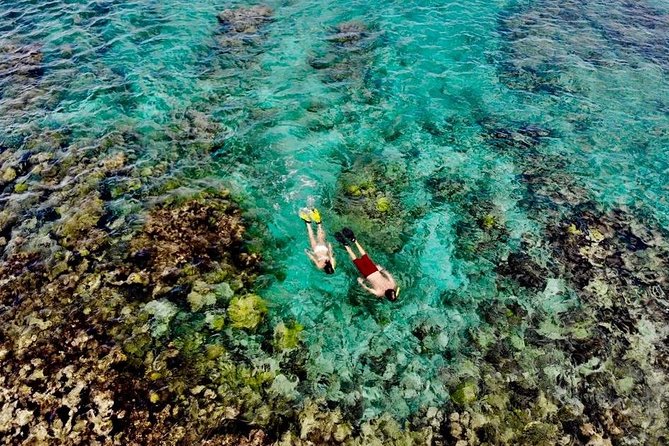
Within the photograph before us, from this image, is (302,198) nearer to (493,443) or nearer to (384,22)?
(493,443)

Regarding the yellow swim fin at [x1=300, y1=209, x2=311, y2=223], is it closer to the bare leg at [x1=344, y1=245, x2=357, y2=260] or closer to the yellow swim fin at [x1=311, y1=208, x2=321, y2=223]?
the yellow swim fin at [x1=311, y1=208, x2=321, y2=223]

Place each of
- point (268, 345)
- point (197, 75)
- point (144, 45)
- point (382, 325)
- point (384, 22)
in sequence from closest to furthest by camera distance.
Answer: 1. point (268, 345)
2. point (382, 325)
3. point (197, 75)
4. point (144, 45)
5. point (384, 22)

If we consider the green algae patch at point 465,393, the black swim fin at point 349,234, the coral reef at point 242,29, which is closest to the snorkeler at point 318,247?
the black swim fin at point 349,234

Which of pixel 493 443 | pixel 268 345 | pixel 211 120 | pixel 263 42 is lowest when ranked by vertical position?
pixel 493 443

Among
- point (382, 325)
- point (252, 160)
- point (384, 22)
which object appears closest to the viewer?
point (382, 325)

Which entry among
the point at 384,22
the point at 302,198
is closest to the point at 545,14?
the point at 384,22

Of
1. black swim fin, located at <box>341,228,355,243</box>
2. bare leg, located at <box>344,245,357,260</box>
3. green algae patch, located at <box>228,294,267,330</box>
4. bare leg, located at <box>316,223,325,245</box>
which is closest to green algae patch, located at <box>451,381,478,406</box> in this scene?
bare leg, located at <box>344,245,357,260</box>
